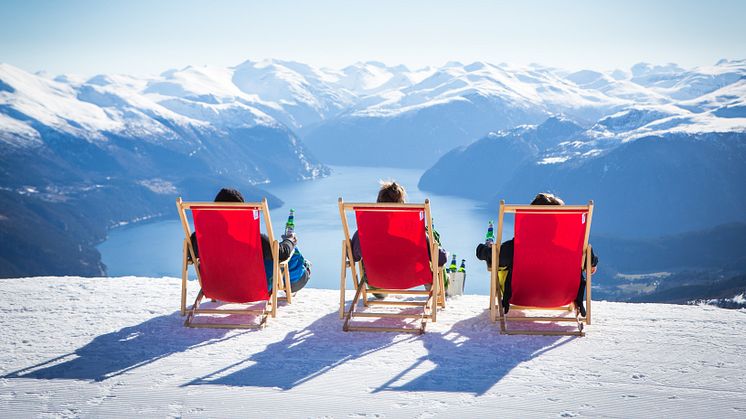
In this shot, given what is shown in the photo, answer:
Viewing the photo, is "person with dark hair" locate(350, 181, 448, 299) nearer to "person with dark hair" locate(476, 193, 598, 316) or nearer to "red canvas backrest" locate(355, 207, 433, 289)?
"red canvas backrest" locate(355, 207, 433, 289)

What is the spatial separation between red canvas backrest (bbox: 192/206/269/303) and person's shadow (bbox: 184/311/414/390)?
1.87 ft

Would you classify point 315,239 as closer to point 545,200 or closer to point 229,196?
point 229,196

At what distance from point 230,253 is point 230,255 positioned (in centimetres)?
2

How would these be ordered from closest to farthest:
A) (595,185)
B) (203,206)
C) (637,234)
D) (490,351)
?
(490,351) < (203,206) < (637,234) < (595,185)

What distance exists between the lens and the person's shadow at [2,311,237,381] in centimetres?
443

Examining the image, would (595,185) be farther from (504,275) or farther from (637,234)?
(504,275)

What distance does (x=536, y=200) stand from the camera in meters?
5.30

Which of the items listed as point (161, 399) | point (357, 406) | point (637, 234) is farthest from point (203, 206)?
point (637, 234)

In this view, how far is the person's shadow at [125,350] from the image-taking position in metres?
4.43

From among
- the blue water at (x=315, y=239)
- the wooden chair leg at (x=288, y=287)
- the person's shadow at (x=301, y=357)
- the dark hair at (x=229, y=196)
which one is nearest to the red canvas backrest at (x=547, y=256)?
the person's shadow at (x=301, y=357)

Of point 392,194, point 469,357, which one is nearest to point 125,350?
point 392,194

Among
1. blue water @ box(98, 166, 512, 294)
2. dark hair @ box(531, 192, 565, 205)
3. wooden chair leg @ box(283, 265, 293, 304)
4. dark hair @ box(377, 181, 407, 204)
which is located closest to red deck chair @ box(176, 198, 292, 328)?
wooden chair leg @ box(283, 265, 293, 304)

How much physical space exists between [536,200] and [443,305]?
1.48m

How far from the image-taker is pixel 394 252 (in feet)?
18.3
